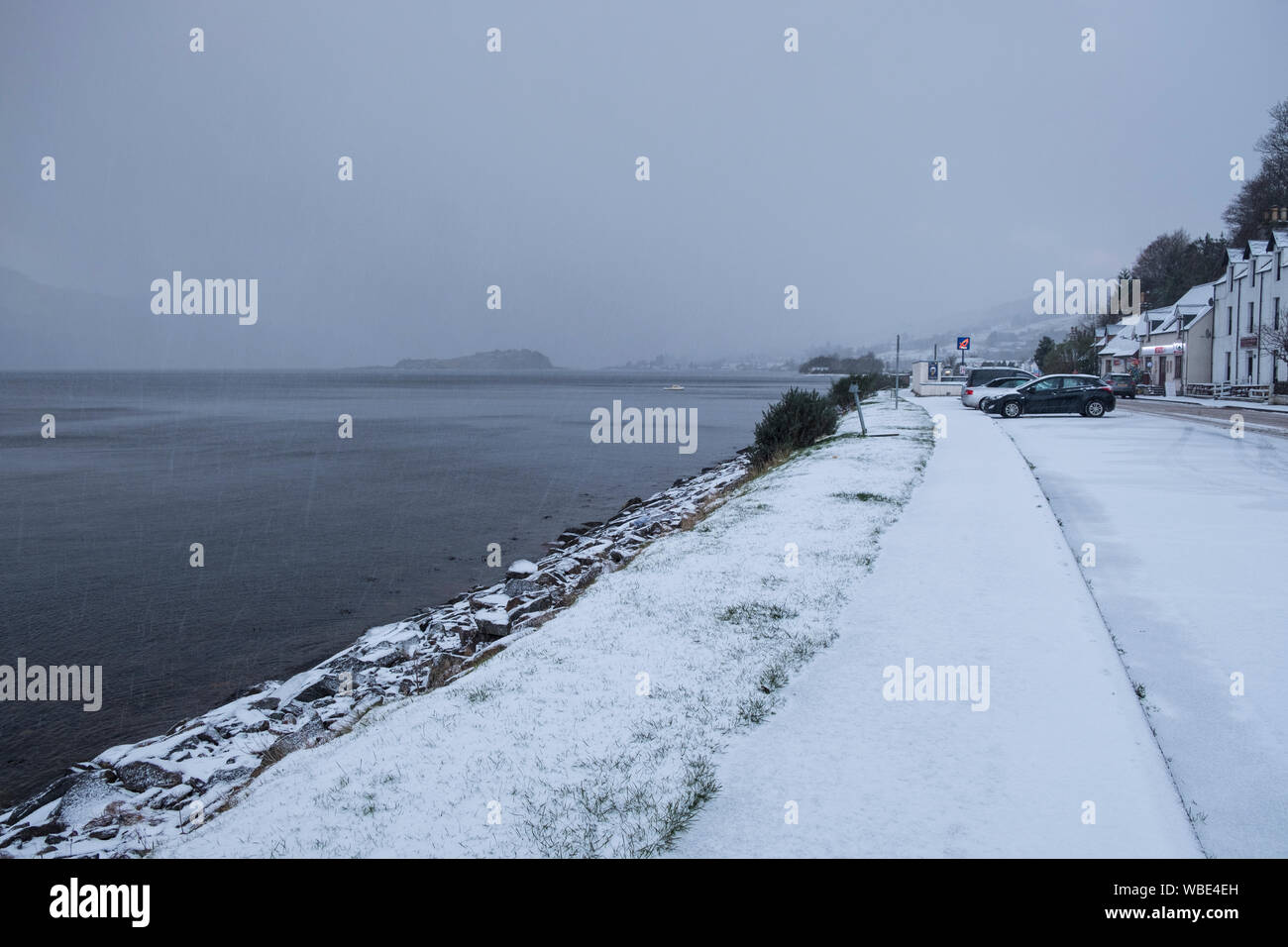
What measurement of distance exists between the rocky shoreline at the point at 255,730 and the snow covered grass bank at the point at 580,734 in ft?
3.32

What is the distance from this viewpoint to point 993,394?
120 feet

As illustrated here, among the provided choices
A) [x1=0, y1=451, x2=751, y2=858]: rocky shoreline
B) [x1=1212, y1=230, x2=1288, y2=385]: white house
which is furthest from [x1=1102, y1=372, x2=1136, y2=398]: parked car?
[x1=0, y1=451, x2=751, y2=858]: rocky shoreline

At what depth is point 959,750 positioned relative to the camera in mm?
4824

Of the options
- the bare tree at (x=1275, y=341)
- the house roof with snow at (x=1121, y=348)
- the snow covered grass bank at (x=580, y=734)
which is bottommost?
the snow covered grass bank at (x=580, y=734)

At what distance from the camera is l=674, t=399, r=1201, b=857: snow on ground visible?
12.9 ft

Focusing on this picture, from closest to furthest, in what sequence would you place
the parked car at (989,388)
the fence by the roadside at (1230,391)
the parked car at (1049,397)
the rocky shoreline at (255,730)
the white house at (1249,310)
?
1. the rocky shoreline at (255,730)
2. the parked car at (1049,397)
3. the parked car at (989,388)
4. the fence by the roadside at (1230,391)
5. the white house at (1249,310)

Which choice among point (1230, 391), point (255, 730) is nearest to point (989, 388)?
point (1230, 391)

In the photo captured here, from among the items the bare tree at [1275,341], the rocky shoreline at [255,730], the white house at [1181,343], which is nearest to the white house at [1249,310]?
the bare tree at [1275,341]

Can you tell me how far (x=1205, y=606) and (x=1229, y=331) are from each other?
54.2 meters

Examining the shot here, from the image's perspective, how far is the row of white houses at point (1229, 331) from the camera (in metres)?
44.5

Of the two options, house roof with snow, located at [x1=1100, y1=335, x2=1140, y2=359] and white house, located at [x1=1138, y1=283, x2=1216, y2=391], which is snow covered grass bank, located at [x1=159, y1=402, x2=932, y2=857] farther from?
house roof with snow, located at [x1=1100, y1=335, x2=1140, y2=359]

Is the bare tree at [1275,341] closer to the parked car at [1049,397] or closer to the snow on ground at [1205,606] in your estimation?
the parked car at [1049,397]
